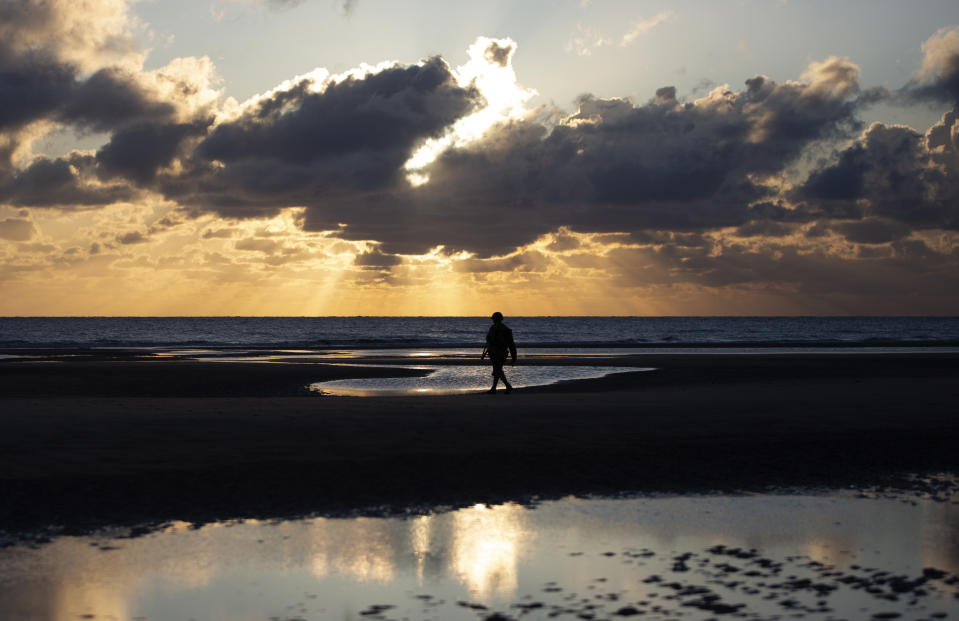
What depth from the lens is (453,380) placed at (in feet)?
107

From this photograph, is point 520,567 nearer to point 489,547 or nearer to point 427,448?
point 489,547

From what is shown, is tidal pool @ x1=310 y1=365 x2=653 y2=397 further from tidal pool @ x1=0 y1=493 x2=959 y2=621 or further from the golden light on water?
tidal pool @ x1=0 y1=493 x2=959 y2=621

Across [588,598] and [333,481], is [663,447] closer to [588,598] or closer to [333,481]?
[333,481]

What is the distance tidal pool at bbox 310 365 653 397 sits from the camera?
27609mm

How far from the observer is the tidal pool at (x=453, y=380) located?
2761 cm

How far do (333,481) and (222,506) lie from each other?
71.1 inches

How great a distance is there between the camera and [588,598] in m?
6.70

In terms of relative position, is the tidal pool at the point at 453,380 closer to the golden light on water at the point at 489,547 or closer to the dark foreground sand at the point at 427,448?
the dark foreground sand at the point at 427,448

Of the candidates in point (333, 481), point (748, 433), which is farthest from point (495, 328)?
point (333, 481)

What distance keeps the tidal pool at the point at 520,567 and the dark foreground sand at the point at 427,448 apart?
4.06 ft

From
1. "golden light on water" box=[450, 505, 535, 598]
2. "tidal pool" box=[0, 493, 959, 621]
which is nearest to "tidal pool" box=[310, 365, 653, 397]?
"golden light on water" box=[450, 505, 535, 598]

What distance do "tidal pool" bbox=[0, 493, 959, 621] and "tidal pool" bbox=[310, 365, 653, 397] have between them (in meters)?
16.8

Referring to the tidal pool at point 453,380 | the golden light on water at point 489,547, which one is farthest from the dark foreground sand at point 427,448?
the tidal pool at point 453,380

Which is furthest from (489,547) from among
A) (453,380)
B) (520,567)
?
(453,380)
